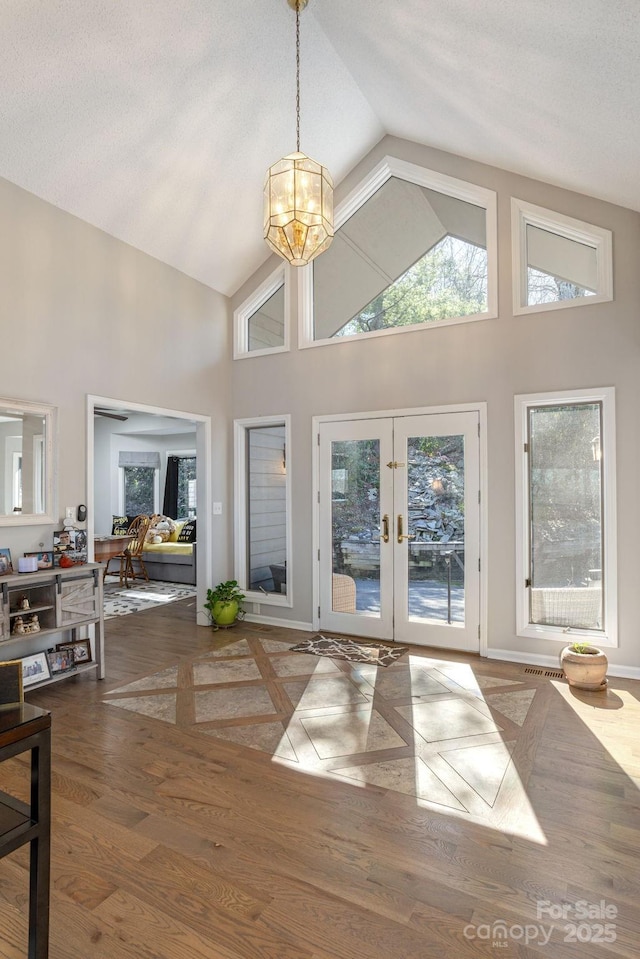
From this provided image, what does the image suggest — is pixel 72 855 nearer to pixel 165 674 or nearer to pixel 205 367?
pixel 165 674

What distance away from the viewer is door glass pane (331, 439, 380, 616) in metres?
5.02

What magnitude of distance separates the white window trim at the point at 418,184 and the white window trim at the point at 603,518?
0.96 metres

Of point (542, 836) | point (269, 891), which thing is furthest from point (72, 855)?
point (542, 836)

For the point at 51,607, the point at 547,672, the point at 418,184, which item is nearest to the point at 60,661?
the point at 51,607

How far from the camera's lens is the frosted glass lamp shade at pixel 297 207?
299 centimetres

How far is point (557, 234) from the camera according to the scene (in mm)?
4309

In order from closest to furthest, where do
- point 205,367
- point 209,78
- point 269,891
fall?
1. point 269,891
2. point 209,78
3. point 205,367

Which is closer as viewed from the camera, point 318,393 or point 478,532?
point 478,532

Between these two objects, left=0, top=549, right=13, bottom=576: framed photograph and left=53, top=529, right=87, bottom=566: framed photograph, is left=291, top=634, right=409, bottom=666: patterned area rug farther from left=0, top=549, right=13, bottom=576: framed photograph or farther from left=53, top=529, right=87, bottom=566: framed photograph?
left=0, top=549, right=13, bottom=576: framed photograph

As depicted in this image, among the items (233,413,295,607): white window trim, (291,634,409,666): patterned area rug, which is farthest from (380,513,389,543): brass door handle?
(233,413,295,607): white window trim

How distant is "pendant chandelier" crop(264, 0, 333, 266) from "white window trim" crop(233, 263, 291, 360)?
239 centimetres

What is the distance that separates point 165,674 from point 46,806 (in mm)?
2775

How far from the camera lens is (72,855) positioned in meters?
2.06

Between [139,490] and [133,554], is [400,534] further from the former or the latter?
[139,490]
